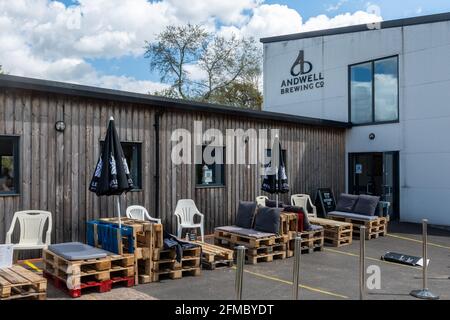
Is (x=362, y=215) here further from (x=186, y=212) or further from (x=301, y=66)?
(x=301, y=66)

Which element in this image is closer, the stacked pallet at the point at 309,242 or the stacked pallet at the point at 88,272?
the stacked pallet at the point at 88,272

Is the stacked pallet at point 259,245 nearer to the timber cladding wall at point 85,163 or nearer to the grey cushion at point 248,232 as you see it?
the grey cushion at point 248,232

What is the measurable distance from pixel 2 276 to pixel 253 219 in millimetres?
5003

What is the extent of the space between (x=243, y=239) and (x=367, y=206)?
179 inches

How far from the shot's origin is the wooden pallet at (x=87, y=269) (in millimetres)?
5891

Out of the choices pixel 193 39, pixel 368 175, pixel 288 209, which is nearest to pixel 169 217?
pixel 288 209

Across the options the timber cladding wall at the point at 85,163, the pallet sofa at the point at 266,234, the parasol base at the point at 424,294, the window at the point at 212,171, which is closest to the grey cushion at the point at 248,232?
the pallet sofa at the point at 266,234

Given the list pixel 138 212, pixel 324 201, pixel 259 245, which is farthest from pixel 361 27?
pixel 138 212

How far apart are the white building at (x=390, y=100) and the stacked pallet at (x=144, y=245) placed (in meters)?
9.59

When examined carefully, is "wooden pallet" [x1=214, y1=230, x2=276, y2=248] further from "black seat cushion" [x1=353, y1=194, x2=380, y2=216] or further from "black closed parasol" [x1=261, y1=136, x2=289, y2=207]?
"black seat cushion" [x1=353, y1=194, x2=380, y2=216]

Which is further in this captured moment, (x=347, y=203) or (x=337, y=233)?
(x=347, y=203)

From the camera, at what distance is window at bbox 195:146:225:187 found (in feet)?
35.6

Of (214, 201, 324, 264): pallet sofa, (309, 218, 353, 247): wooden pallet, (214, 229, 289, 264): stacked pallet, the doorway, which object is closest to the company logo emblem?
the doorway

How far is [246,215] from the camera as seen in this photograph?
30.7 ft
